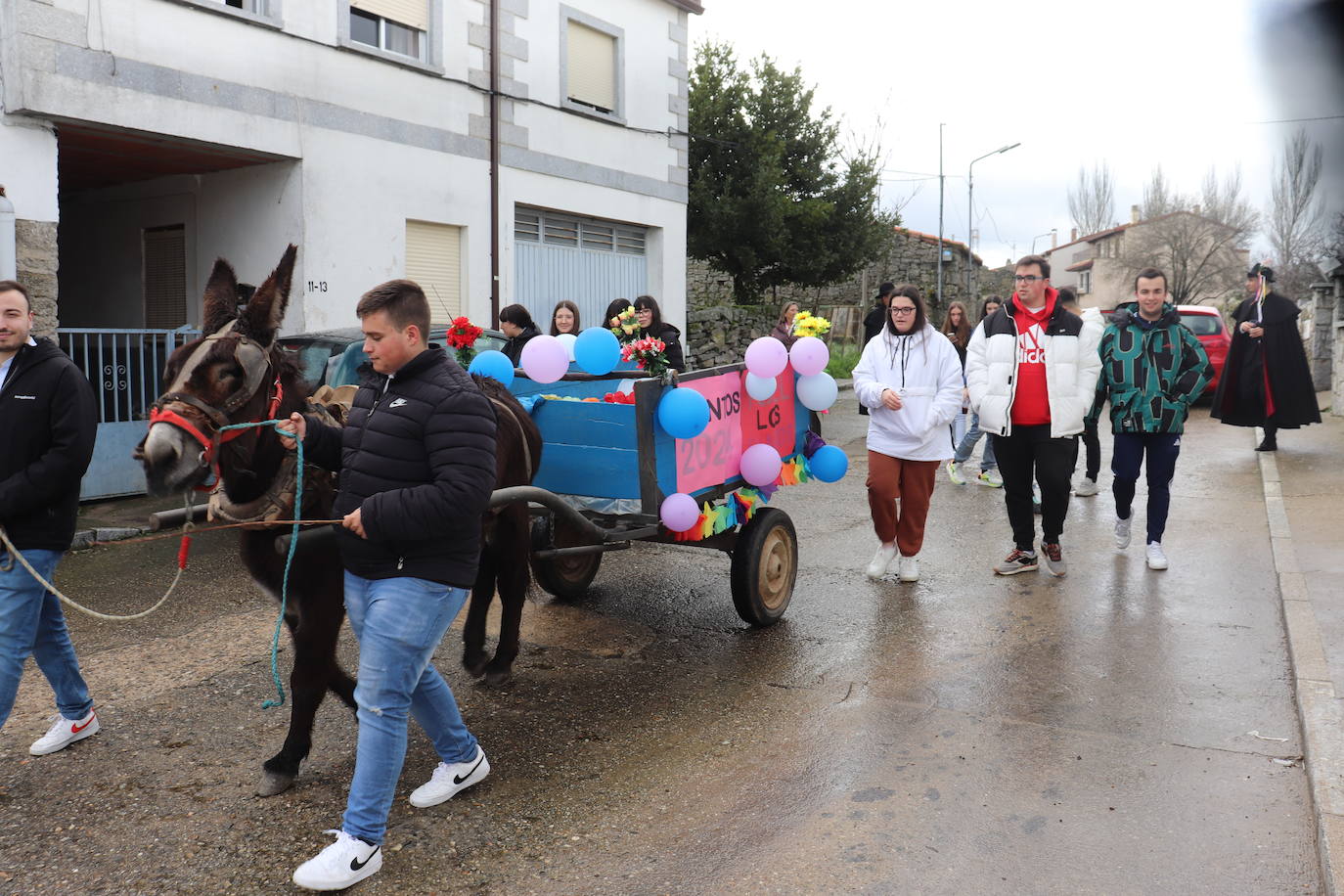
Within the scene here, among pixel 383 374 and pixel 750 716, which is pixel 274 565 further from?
pixel 750 716

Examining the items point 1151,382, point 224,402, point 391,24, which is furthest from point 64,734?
point 391,24

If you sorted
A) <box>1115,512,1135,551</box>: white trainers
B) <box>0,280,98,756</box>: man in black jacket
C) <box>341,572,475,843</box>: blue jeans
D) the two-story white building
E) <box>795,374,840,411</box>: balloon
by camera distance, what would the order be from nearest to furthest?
1. <box>341,572,475,843</box>: blue jeans
2. <box>0,280,98,756</box>: man in black jacket
3. <box>795,374,840,411</box>: balloon
4. <box>1115,512,1135,551</box>: white trainers
5. the two-story white building

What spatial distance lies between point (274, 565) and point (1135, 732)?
3461 millimetres

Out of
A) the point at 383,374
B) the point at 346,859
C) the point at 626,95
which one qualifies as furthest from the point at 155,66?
the point at 346,859

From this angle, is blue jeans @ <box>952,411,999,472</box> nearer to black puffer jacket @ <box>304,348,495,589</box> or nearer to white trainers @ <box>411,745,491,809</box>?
white trainers @ <box>411,745,491,809</box>

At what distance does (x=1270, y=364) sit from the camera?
1206cm

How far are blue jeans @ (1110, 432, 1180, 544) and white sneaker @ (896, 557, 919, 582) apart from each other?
1536 millimetres

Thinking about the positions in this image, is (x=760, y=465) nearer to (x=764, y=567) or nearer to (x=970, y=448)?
(x=764, y=567)

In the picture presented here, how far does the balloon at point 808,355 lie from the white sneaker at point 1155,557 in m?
2.97

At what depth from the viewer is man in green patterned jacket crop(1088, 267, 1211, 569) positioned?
700 cm

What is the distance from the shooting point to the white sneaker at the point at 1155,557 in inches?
286

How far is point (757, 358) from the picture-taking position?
557 centimetres

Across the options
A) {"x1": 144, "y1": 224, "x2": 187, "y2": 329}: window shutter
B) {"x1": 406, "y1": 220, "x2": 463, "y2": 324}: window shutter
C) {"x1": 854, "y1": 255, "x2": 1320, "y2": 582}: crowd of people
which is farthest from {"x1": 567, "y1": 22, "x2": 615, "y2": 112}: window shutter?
{"x1": 854, "y1": 255, "x2": 1320, "y2": 582}: crowd of people

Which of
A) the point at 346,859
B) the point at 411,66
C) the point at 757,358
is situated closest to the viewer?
the point at 346,859
